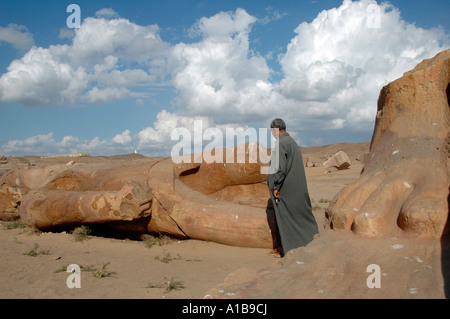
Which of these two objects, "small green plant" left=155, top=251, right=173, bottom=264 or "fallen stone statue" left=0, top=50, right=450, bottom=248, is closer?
"fallen stone statue" left=0, top=50, right=450, bottom=248

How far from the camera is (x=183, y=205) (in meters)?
5.25

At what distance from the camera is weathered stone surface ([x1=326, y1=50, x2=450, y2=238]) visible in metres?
2.77

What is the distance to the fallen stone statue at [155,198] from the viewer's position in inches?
194

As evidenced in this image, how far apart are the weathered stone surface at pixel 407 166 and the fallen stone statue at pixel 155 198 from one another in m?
1.56

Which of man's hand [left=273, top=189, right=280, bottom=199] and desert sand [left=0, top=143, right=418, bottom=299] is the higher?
man's hand [left=273, top=189, right=280, bottom=199]

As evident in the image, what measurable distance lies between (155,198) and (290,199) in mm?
2057

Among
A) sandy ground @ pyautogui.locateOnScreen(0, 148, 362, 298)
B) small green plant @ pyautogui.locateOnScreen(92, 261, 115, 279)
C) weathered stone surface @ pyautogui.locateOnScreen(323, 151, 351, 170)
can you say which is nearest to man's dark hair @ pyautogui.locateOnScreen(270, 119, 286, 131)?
sandy ground @ pyautogui.locateOnScreen(0, 148, 362, 298)

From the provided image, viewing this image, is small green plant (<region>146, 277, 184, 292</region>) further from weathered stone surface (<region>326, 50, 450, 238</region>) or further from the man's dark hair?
the man's dark hair

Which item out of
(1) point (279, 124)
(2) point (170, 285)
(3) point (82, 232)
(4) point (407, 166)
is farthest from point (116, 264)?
(4) point (407, 166)

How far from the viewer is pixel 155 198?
17.5 ft

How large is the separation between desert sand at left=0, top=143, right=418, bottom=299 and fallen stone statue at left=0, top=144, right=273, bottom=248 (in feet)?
0.78

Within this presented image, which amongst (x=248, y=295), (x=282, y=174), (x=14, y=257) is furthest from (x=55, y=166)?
(x=248, y=295)

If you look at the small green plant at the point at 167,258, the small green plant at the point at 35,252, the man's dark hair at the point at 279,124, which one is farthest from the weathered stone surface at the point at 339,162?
the small green plant at the point at 35,252
